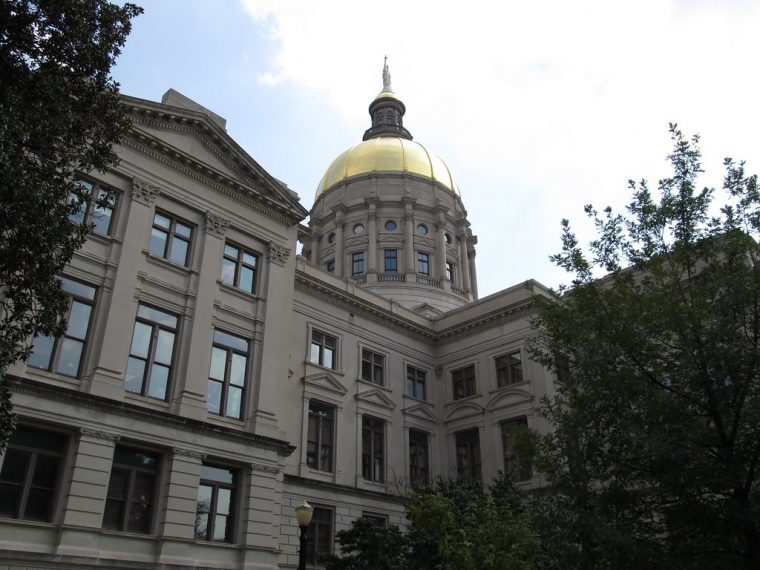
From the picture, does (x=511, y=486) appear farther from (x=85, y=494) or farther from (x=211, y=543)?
(x=85, y=494)

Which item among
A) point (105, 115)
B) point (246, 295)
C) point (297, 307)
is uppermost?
point (297, 307)

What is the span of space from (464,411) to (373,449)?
5983 mm

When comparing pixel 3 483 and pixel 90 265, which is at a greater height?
pixel 90 265

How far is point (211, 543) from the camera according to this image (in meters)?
22.8

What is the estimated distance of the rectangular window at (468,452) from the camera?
37.2 meters

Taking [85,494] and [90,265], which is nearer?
[85,494]

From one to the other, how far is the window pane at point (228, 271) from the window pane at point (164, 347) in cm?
361

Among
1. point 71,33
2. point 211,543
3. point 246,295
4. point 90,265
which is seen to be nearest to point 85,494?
point 211,543

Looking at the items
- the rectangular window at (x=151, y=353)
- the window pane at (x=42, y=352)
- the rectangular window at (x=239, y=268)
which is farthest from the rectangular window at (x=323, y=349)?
the window pane at (x=42, y=352)

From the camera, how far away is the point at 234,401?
2609cm

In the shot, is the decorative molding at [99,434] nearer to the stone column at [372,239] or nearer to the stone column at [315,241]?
the stone column at [372,239]

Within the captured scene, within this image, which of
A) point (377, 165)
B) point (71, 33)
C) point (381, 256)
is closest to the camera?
point (71, 33)

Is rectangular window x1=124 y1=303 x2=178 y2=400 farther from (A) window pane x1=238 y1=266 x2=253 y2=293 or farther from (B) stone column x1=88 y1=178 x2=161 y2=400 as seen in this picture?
(A) window pane x1=238 y1=266 x2=253 y2=293

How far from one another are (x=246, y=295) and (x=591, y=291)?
599 inches
